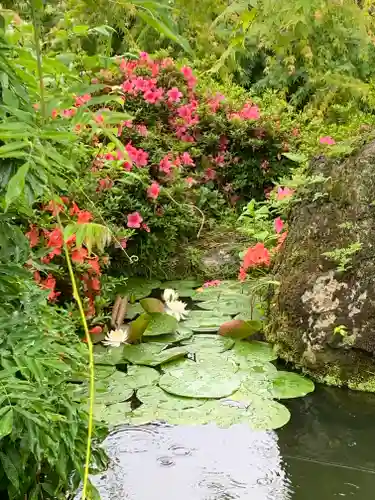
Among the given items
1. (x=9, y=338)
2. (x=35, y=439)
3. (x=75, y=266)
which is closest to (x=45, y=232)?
(x=75, y=266)

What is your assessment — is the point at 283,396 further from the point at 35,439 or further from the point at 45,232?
the point at 35,439

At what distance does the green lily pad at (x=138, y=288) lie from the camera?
11.5 feet

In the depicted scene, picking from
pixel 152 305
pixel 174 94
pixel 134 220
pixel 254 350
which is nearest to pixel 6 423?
pixel 254 350

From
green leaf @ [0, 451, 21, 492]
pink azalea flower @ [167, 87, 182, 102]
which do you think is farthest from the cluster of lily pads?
pink azalea flower @ [167, 87, 182, 102]

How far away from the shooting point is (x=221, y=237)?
13.8ft

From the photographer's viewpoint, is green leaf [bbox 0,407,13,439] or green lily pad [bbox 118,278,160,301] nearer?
green leaf [bbox 0,407,13,439]

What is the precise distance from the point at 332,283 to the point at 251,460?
3.14 ft

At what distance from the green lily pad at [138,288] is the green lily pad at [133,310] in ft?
0.19

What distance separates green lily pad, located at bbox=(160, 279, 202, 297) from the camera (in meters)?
3.61

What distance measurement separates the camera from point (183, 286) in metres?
3.73

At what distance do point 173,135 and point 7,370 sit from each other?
10.8 feet

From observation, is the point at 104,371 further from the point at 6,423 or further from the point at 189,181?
the point at 189,181

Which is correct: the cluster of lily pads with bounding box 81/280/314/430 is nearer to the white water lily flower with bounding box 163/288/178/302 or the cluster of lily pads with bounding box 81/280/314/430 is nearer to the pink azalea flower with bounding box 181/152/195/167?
the white water lily flower with bounding box 163/288/178/302

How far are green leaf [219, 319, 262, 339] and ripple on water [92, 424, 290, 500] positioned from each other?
720mm
